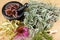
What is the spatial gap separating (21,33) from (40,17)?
18 cm

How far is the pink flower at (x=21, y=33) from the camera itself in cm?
139

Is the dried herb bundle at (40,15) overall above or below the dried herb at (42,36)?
above

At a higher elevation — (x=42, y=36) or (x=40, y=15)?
(x=40, y=15)

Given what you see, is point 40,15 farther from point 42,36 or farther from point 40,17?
point 42,36

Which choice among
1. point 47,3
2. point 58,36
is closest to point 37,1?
point 47,3

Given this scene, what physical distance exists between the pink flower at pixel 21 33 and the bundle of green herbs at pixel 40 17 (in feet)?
0.12

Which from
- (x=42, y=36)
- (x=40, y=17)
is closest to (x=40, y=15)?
(x=40, y=17)

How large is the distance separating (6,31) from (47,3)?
378 mm

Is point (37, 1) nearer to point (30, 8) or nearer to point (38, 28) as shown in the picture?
point (30, 8)

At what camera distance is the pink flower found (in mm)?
1386

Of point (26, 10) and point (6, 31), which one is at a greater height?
point (26, 10)

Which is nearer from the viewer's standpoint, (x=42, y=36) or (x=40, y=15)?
(x=42, y=36)

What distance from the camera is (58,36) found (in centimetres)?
140

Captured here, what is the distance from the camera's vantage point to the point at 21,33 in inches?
55.4
